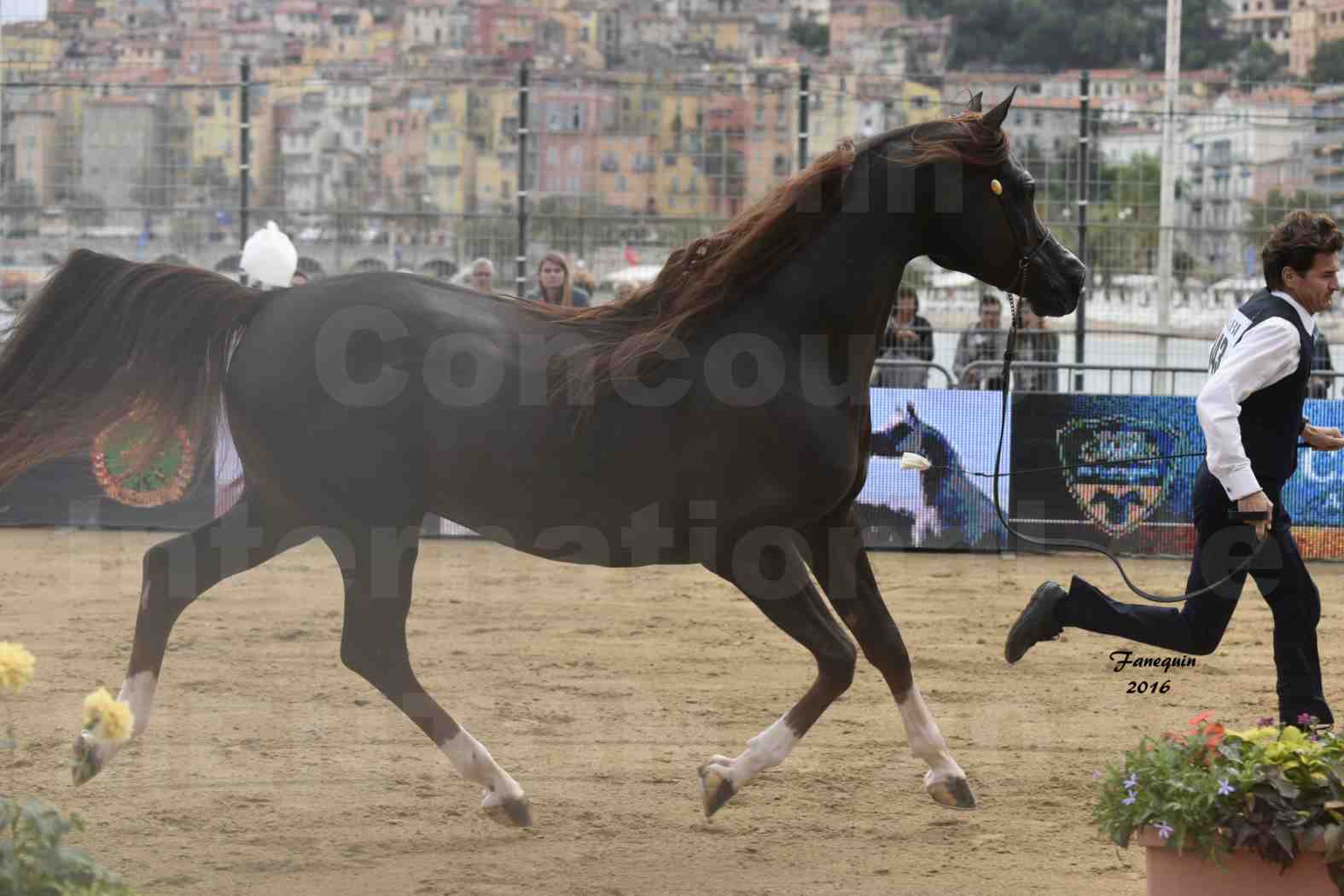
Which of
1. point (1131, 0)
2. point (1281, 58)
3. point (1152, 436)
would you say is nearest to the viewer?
point (1152, 436)

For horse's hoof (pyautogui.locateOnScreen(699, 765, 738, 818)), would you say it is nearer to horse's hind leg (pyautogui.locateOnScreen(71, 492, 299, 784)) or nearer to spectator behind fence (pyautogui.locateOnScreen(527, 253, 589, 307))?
horse's hind leg (pyautogui.locateOnScreen(71, 492, 299, 784))

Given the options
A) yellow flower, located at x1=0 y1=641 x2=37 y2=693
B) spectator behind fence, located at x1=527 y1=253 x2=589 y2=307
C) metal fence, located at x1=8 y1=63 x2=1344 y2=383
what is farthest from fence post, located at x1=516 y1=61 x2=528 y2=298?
yellow flower, located at x1=0 y1=641 x2=37 y2=693

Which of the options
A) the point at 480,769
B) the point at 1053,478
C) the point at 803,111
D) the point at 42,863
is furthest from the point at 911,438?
the point at 42,863

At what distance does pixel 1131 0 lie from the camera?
348 feet

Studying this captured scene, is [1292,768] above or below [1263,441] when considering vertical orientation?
below

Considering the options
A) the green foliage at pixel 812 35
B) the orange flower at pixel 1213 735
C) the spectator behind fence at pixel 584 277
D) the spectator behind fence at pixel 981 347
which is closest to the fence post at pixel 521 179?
the spectator behind fence at pixel 584 277

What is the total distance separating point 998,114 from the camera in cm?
487

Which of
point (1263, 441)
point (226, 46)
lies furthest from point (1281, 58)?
point (1263, 441)

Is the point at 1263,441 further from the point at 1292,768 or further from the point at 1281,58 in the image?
the point at 1281,58

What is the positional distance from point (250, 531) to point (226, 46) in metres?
104

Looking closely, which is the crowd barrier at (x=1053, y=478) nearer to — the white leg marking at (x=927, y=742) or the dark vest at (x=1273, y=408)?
the white leg marking at (x=927, y=742)

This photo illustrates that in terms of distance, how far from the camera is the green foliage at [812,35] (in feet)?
368

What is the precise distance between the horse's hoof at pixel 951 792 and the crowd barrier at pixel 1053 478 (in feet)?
16.8

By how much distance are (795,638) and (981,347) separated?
23.5 ft
